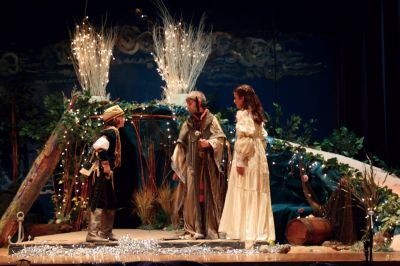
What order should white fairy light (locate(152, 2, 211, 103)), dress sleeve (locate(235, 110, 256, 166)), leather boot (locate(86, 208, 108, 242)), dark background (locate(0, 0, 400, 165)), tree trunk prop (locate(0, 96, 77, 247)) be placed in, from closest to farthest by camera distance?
1. dress sleeve (locate(235, 110, 256, 166))
2. leather boot (locate(86, 208, 108, 242))
3. tree trunk prop (locate(0, 96, 77, 247))
4. white fairy light (locate(152, 2, 211, 103))
5. dark background (locate(0, 0, 400, 165))

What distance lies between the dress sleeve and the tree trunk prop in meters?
2.47

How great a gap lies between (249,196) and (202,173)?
606 mm

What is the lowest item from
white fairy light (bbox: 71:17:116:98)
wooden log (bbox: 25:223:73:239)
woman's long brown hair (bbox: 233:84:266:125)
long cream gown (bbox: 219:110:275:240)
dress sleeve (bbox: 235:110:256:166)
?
wooden log (bbox: 25:223:73:239)

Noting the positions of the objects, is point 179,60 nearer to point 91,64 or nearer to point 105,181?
point 91,64

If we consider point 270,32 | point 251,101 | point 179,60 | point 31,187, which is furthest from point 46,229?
point 270,32

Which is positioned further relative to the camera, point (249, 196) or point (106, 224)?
point (106, 224)

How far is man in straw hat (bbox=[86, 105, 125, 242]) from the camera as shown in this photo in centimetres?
907

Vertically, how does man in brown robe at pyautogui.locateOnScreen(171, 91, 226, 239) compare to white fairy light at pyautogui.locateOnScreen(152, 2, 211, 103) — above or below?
below

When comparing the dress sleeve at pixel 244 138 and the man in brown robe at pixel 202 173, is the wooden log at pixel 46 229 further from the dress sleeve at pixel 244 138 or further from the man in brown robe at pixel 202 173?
the dress sleeve at pixel 244 138

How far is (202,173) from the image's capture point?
9250 millimetres

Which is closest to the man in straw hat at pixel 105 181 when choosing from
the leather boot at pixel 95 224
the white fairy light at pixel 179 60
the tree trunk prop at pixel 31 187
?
the leather boot at pixel 95 224

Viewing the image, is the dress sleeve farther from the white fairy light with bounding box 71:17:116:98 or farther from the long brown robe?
the white fairy light with bounding box 71:17:116:98

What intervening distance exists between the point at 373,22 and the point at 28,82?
5572mm

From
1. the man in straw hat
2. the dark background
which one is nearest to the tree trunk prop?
the man in straw hat
